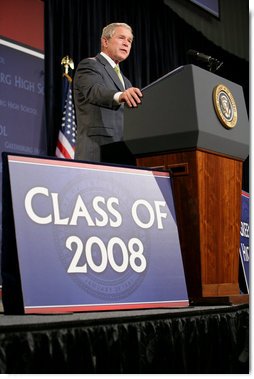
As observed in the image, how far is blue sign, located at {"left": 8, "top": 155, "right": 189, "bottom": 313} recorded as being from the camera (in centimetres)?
113

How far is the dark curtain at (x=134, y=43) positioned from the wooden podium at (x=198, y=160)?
2.40 meters

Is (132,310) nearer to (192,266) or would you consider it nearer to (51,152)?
(192,266)

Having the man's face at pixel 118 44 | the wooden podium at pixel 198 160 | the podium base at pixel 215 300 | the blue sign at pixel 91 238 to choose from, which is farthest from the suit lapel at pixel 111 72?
the podium base at pixel 215 300

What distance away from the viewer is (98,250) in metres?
1.21

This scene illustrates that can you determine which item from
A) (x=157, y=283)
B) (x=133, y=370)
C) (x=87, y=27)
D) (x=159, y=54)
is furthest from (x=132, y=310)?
(x=159, y=54)

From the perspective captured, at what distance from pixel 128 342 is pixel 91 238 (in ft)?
0.86

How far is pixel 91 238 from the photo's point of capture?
1207mm

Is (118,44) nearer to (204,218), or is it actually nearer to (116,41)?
(116,41)

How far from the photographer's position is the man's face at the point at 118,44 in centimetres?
212

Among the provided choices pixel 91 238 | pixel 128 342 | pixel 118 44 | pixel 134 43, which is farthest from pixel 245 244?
pixel 134 43

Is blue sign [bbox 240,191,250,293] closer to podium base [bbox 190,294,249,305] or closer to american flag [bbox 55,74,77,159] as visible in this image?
podium base [bbox 190,294,249,305]

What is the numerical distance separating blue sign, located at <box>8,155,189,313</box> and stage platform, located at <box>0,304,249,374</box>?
5 cm

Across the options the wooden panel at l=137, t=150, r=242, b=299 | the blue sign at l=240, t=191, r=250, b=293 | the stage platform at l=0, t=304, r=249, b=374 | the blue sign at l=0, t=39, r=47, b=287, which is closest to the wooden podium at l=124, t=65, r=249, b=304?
the wooden panel at l=137, t=150, r=242, b=299

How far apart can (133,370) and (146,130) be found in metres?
0.67
